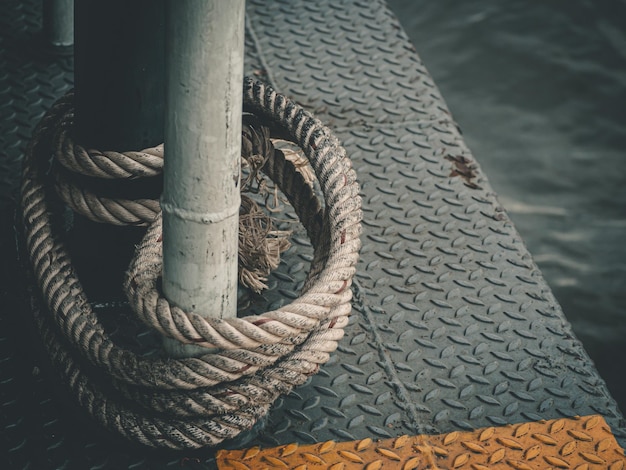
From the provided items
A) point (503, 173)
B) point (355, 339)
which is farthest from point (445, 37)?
point (355, 339)

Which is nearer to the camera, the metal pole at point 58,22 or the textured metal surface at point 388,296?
the textured metal surface at point 388,296

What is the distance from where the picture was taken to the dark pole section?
1.50 metres

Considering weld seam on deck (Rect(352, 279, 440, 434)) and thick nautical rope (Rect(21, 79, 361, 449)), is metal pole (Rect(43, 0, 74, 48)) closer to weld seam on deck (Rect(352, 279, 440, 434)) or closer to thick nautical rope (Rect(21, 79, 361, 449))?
thick nautical rope (Rect(21, 79, 361, 449))

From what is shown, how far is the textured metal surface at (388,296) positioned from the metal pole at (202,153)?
0.44 metres

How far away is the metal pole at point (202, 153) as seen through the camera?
116 centimetres

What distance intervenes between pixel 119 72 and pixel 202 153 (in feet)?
1.37

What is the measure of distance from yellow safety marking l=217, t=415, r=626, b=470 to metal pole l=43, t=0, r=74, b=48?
1553 mm

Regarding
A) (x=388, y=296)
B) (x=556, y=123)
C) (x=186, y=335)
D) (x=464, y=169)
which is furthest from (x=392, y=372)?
(x=556, y=123)

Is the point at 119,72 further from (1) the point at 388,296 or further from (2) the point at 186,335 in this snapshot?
(1) the point at 388,296

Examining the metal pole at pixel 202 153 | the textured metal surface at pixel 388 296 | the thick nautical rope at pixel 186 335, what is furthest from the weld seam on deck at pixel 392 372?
the metal pole at pixel 202 153

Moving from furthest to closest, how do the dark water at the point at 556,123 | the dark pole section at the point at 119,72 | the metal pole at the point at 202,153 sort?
the dark water at the point at 556,123, the dark pole section at the point at 119,72, the metal pole at the point at 202,153

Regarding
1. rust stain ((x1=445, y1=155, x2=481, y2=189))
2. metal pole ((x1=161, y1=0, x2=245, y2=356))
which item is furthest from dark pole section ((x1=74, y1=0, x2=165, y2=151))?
rust stain ((x1=445, y1=155, x2=481, y2=189))

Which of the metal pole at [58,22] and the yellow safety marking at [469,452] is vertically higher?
the metal pole at [58,22]

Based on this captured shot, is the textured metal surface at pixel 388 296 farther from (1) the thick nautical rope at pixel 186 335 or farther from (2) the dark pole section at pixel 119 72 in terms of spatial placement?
(2) the dark pole section at pixel 119 72
